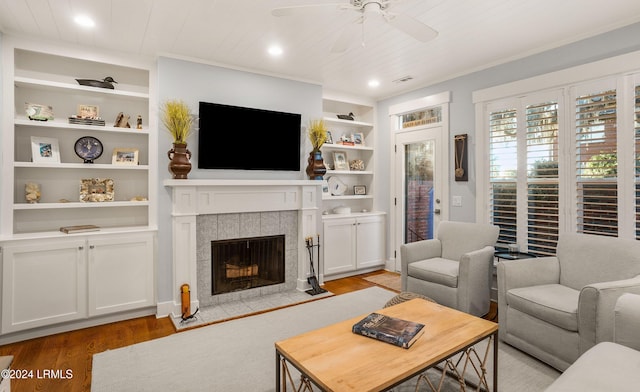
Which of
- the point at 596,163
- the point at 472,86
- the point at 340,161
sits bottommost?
the point at 596,163

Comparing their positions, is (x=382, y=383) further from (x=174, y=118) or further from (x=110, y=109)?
(x=110, y=109)

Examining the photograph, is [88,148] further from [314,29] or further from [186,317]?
[314,29]

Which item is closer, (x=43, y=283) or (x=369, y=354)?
(x=369, y=354)

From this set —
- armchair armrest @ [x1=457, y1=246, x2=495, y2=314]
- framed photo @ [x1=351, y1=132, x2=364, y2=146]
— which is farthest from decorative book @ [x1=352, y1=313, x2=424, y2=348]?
framed photo @ [x1=351, y1=132, x2=364, y2=146]

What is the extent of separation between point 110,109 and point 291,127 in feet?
6.39

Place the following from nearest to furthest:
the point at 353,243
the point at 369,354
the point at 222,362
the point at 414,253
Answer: the point at 369,354 → the point at 222,362 → the point at 414,253 → the point at 353,243

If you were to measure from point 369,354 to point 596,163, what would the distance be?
2.81m

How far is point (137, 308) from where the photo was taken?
3412 mm

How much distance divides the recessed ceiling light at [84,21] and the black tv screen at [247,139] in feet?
3.63

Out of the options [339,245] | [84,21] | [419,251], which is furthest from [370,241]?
[84,21]

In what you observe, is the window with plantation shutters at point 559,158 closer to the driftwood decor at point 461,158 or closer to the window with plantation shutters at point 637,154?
the window with plantation shutters at point 637,154

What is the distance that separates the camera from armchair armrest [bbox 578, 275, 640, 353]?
6.69 ft

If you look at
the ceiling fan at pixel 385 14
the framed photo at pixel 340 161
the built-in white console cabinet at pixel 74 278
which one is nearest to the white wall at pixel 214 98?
the built-in white console cabinet at pixel 74 278

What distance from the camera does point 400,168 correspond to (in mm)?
4996
